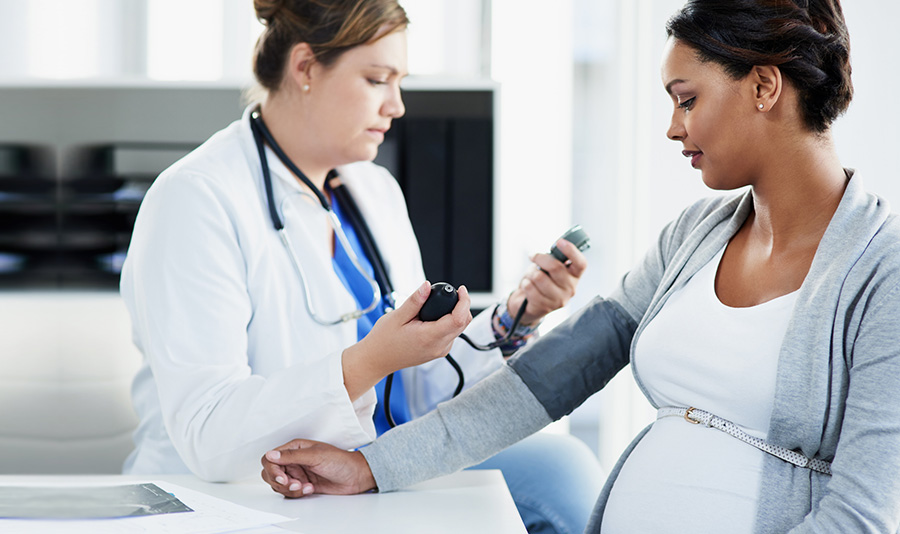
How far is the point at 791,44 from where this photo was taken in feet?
3.18

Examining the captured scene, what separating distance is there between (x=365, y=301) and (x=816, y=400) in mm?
792

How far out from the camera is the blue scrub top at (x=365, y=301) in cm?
141

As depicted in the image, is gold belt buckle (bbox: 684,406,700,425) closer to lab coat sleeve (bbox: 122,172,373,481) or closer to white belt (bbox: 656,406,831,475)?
white belt (bbox: 656,406,831,475)

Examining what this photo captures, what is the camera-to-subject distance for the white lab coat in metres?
1.04

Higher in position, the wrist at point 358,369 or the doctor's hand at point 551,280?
the doctor's hand at point 551,280

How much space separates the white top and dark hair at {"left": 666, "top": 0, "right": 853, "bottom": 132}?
26 cm

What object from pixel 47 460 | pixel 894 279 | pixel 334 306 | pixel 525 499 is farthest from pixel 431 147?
pixel 894 279

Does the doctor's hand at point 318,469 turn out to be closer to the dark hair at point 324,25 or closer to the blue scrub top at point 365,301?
the blue scrub top at point 365,301

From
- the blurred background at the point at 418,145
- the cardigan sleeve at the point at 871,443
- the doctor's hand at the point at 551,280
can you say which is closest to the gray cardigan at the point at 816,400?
the cardigan sleeve at the point at 871,443

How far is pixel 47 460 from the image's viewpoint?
5.61 feet

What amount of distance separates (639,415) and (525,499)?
0.93m

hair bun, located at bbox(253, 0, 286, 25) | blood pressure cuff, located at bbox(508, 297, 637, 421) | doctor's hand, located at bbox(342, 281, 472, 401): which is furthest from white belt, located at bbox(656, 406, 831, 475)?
hair bun, located at bbox(253, 0, 286, 25)

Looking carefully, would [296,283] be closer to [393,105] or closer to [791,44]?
[393,105]

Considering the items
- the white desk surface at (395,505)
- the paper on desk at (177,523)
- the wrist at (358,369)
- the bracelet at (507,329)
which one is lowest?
the white desk surface at (395,505)
